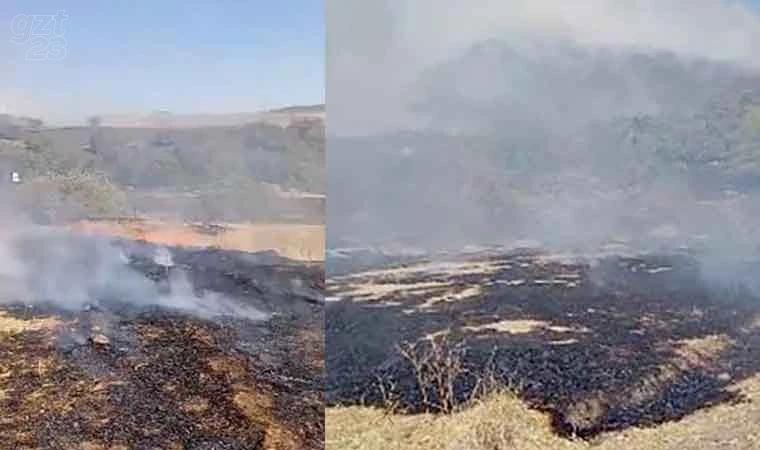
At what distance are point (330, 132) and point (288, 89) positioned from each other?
0.23 m

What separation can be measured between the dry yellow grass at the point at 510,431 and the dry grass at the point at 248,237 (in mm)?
636

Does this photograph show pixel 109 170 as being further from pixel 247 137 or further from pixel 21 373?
pixel 21 373

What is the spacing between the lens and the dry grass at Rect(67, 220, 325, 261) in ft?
15.0

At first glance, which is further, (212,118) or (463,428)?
(463,428)

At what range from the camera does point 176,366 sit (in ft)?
A: 15.3

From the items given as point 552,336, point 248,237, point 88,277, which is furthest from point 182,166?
point 552,336

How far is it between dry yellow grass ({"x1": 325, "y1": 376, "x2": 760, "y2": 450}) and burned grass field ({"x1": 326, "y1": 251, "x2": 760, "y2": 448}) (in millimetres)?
34

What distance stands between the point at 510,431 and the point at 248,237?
4.10 feet

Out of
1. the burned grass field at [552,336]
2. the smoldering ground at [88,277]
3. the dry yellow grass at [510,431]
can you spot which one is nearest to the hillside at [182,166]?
the smoldering ground at [88,277]

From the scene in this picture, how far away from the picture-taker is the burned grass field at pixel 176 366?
453 cm

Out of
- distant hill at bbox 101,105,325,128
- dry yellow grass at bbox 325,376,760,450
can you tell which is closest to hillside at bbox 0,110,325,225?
distant hill at bbox 101,105,325,128

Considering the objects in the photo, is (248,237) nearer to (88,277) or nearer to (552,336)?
(88,277)

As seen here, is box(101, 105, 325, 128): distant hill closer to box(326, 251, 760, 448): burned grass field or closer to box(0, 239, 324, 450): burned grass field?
box(0, 239, 324, 450): burned grass field

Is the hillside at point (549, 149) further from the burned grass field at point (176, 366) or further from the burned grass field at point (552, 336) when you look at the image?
the burned grass field at point (176, 366)
